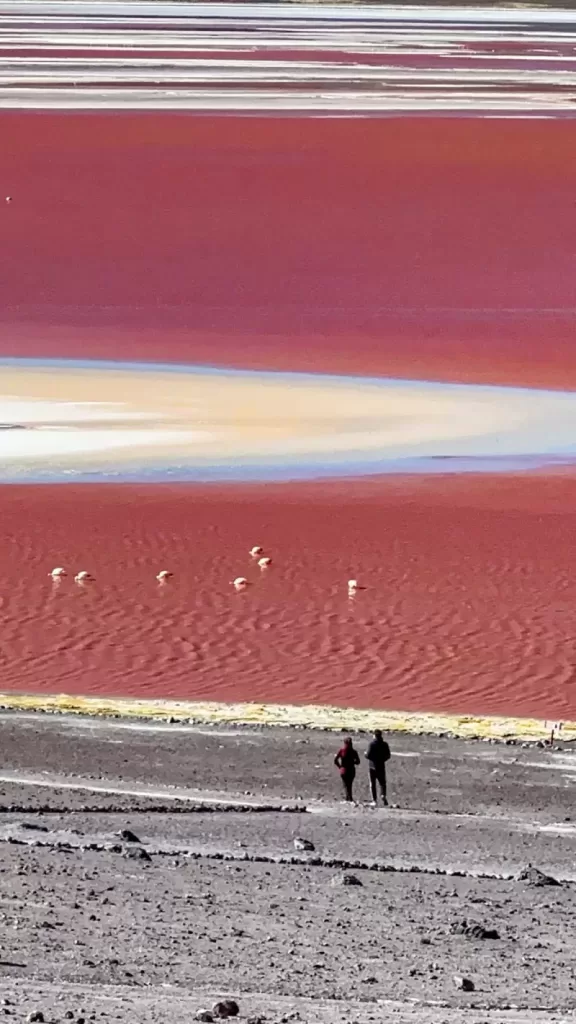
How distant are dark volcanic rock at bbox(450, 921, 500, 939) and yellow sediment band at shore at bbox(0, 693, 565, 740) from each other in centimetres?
477

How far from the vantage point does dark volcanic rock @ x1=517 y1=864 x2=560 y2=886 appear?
434 inches

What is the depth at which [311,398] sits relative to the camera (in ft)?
86.0

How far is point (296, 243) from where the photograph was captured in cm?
3588

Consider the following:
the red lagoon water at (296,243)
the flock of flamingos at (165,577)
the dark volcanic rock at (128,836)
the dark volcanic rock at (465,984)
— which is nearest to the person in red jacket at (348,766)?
the dark volcanic rock at (128,836)

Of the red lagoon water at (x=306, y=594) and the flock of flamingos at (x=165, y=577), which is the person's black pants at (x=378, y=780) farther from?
the flock of flamingos at (x=165, y=577)

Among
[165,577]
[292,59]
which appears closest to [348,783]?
[165,577]

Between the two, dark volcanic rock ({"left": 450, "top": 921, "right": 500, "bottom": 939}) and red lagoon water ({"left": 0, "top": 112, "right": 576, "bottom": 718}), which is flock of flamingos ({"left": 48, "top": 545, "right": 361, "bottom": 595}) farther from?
dark volcanic rock ({"left": 450, "top": 921, "right": 500, "bottom": 939})

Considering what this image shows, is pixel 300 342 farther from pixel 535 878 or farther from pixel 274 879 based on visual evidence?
pixel 274 879

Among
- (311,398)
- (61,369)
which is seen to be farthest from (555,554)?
(61,369)

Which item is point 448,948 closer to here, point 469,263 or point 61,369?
point 61,369

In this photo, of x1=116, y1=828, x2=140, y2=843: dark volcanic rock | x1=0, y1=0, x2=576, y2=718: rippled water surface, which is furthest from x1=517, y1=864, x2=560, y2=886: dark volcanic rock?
x1=0, y1=0, x2=576, y2=718: rippled water surface

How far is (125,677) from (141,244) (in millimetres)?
19856

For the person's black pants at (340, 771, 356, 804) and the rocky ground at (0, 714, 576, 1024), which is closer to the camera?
the rocky ground at (0, 714, 576, 1024)

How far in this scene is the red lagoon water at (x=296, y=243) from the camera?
29.3 metres
